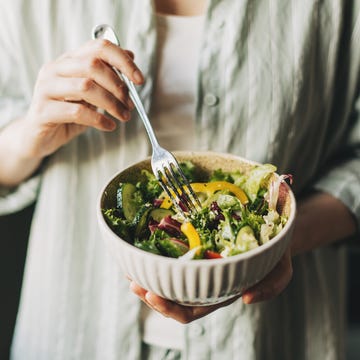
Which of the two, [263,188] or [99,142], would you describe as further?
[99,142]

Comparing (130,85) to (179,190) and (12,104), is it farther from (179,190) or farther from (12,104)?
(12,104)

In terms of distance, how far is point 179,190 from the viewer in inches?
27.2

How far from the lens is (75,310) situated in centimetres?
96

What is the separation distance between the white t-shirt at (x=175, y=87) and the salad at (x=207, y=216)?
6.2 inches

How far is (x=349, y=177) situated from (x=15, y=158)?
641 millimetres

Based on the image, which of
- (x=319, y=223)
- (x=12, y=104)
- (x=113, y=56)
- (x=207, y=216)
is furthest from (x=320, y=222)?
(x=12, y=104)

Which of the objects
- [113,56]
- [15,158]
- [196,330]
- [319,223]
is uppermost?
[113,56]

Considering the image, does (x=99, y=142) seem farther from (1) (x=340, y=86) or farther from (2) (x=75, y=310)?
(1) (x=340, y=86)

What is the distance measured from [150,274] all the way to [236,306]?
36 cm

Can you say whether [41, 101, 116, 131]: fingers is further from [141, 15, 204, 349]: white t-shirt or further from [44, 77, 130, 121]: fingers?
[141, 15, 204, 349]: white t-shirt

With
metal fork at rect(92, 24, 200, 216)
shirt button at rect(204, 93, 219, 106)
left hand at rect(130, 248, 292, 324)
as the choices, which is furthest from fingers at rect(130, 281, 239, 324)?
shirt button at rect(204, 93, 219, 106)

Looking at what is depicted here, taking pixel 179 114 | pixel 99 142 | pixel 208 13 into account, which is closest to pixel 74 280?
pixel 99 142

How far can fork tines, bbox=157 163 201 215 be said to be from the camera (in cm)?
66

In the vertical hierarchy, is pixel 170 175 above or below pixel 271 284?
above
